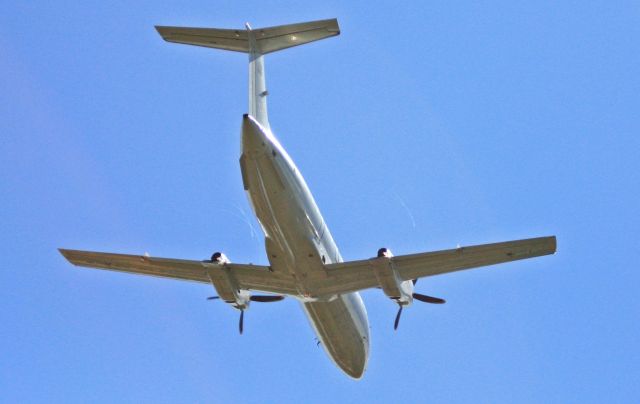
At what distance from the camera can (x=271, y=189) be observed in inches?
1152

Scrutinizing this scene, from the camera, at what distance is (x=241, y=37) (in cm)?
3378

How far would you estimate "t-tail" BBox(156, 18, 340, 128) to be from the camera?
33.1m

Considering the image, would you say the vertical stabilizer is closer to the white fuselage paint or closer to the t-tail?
the t-tail

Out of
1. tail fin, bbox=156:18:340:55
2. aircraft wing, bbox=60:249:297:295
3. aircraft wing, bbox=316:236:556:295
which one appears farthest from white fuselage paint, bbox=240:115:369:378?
tail fin, bbox=156:18:340:55

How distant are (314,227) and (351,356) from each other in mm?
7744

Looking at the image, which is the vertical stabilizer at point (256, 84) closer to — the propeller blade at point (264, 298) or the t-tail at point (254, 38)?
the t-tail at point (254, 38)

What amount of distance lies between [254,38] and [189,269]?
374 inches

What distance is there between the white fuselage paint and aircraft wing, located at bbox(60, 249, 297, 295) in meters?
1.12

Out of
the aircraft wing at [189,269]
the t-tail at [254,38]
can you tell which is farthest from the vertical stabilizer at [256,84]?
the aircraft wing at [189,269]

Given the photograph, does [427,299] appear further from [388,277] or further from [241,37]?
[241,37]

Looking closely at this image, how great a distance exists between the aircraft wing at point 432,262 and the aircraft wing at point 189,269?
5.90ft

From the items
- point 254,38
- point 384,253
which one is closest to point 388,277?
point 384,253

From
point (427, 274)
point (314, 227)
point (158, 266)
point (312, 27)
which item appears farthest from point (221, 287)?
point (312, 27)

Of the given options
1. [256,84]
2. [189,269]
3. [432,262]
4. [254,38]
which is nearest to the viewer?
[432,262]
